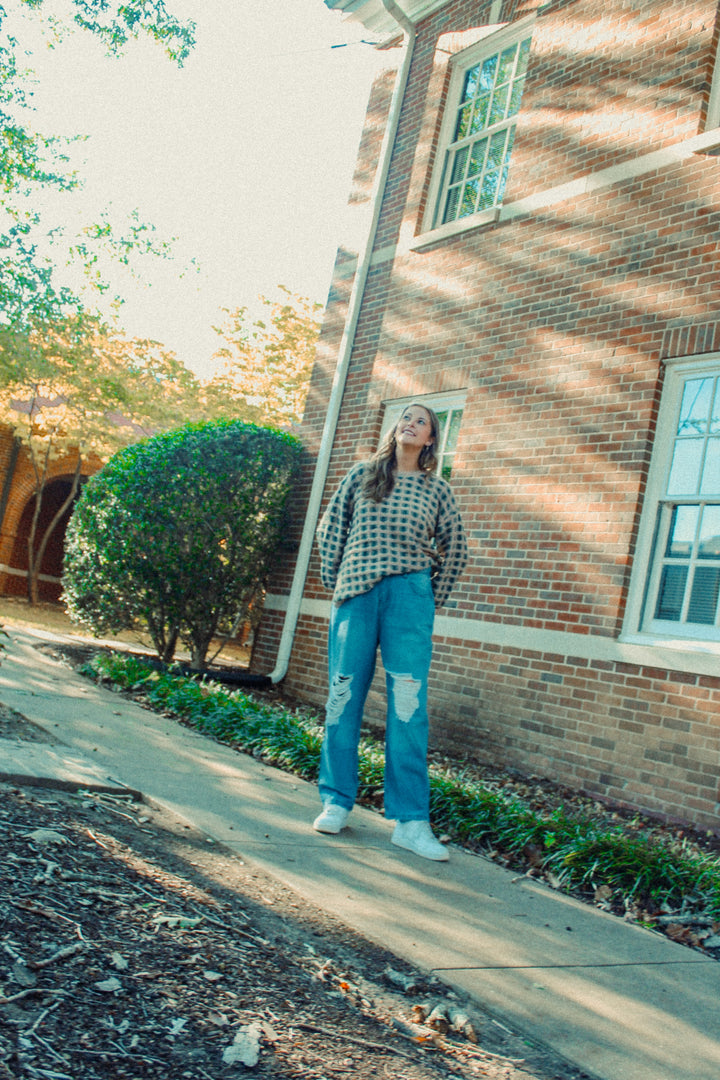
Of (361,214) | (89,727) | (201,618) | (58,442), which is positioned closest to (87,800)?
(89,727)

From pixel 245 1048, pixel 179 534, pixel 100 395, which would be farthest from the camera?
pixel 100 395

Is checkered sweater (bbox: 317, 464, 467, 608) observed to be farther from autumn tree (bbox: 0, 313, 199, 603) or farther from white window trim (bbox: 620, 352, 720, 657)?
autumn tree (bbox: 0, 313, 199, 603)

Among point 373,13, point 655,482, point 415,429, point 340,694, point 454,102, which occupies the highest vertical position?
point 373,13

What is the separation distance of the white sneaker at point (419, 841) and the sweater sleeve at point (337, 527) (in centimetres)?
110

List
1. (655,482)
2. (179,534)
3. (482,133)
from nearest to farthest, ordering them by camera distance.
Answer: (655,482) < (179,534) < (482,133)

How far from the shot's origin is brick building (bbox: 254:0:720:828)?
225 inches

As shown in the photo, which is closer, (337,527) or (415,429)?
(415,429)

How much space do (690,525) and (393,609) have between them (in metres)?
2.62

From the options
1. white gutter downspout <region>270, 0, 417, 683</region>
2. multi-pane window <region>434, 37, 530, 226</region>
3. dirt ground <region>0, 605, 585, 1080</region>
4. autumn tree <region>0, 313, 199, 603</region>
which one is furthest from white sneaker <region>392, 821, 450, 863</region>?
autumn tree <region>0, 313, 199, 603</region>

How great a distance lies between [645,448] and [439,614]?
2072mm

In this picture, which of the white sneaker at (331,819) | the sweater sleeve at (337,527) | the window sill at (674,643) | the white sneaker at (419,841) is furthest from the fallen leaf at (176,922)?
the window sill at (674,643)

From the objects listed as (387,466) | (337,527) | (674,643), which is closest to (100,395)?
(674,643)

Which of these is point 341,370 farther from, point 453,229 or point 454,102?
point 454,102

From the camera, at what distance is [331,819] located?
3.87 m
